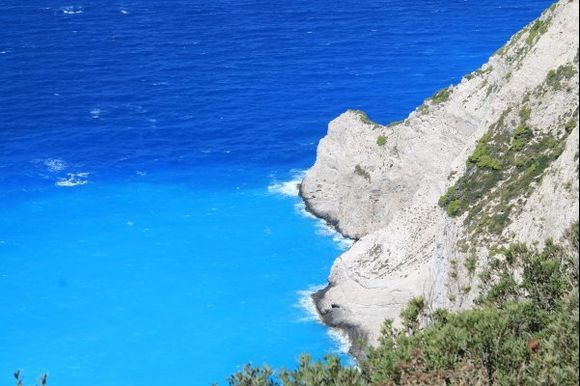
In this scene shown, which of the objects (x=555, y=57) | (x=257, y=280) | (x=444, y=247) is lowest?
(x=444, y=247)

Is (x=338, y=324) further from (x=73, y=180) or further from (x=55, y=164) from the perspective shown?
(x=55, y=164)

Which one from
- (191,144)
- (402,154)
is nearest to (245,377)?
(402,154)

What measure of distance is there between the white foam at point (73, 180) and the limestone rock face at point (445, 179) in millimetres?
19797

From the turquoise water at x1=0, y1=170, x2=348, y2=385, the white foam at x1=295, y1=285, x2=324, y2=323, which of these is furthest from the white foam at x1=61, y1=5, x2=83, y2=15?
the white foam at x1=295, y1=285, x2=324, y2=323

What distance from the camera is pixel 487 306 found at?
3306 centimetres

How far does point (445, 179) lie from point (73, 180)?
126ft

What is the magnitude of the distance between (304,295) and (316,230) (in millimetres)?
9900

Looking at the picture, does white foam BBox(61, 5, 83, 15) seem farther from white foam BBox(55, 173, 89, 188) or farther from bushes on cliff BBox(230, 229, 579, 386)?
bushes on cliff BBox(230, 229, 579, 386)

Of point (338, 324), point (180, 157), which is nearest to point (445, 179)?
point (338, 324)

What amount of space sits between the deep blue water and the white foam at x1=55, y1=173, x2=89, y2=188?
40 centimetres

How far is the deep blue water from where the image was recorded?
62.5 m

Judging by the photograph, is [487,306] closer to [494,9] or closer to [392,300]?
[392,300]

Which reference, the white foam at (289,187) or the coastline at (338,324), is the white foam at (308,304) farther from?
the white foam at (289,187)

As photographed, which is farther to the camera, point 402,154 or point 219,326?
point 402,154
